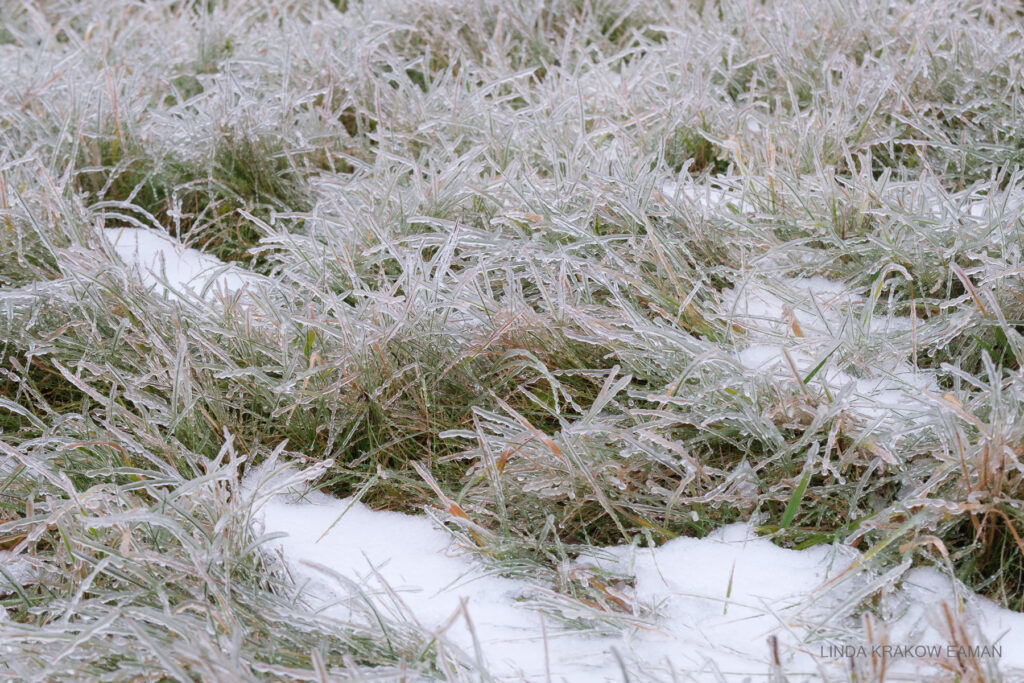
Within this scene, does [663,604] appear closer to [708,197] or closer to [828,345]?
[828,345]

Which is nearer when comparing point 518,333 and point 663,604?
point 663,604

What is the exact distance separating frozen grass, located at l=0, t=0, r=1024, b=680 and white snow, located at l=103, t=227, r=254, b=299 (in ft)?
0.05

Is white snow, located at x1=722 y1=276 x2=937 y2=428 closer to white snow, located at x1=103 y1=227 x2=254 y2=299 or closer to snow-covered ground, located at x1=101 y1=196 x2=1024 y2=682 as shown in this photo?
snow-covered ground, located at x1=101 y1=196 x2=1024 y2=682

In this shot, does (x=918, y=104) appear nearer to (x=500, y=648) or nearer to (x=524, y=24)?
(x=524, y=24)

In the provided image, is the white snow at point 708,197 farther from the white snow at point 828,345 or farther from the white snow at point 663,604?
the white snow at point 663,604

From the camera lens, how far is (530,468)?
1.40 m

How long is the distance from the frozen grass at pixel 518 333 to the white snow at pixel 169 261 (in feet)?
0.05

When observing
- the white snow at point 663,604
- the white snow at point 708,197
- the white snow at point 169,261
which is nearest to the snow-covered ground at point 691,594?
the white snow at point 663,604

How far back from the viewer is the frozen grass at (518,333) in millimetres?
1234

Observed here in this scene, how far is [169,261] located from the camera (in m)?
2.03

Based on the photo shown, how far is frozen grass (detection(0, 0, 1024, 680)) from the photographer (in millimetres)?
1234

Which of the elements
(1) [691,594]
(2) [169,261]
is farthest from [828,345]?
(2) [169,261]

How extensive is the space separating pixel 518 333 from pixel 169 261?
970 millimetres

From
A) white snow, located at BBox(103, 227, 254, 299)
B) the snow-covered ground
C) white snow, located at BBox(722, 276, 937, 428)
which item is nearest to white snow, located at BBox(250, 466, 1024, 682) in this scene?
the snow-covered ground
